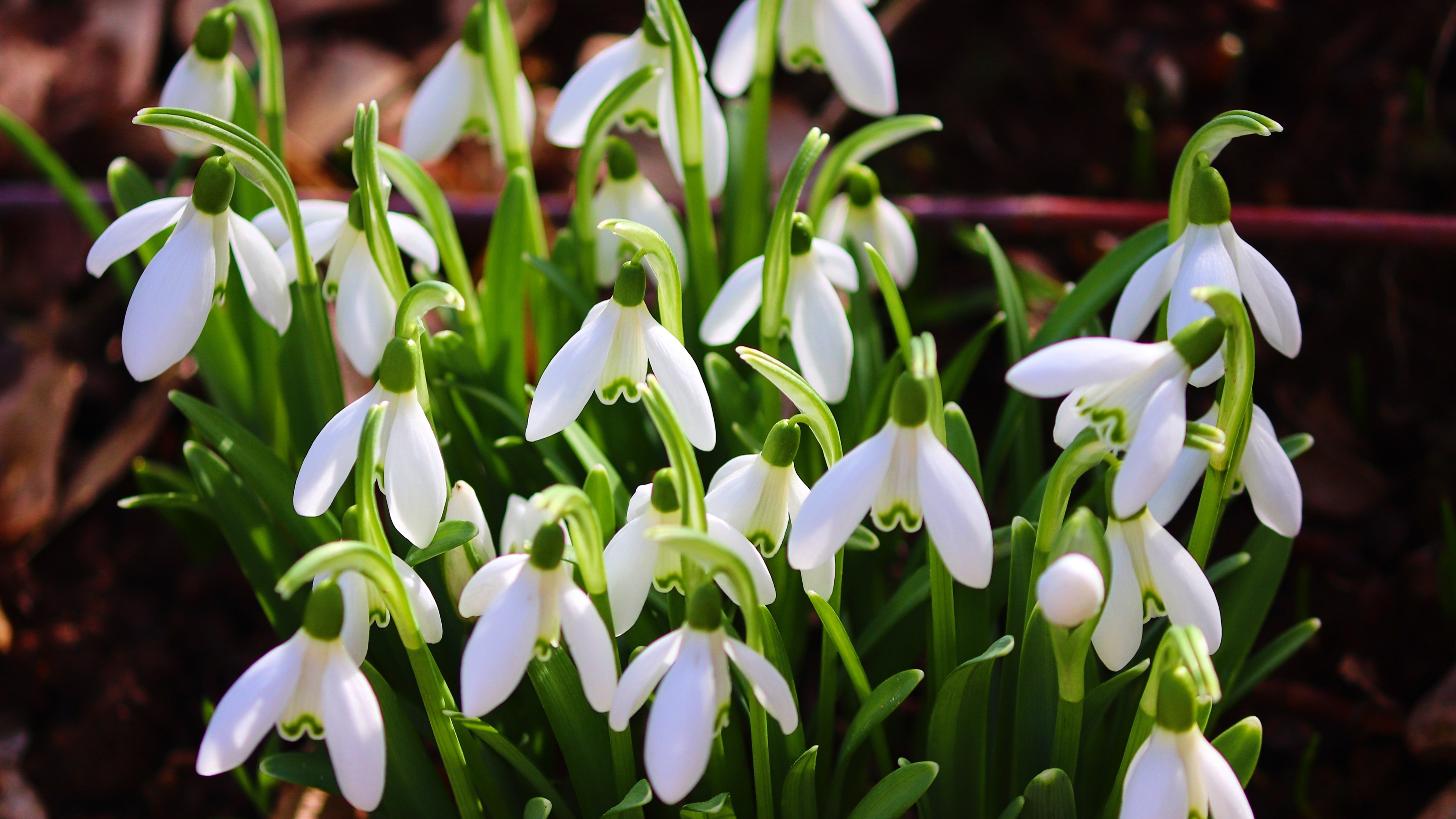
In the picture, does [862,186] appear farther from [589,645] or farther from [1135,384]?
[589,645]

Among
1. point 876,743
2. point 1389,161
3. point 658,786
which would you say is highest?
point 658,786

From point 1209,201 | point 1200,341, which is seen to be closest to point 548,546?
point 1200,341

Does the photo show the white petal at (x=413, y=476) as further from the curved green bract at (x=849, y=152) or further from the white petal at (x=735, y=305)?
the curved green bract at (x=849, y=152)

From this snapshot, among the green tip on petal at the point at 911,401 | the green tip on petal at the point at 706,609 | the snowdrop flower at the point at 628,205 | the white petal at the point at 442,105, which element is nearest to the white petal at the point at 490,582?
the green tip on petal at the point at 706,609

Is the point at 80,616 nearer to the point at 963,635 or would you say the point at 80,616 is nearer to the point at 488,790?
the point at 488,790

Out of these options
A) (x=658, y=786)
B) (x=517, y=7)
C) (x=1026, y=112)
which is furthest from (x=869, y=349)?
(x=517, y=7)

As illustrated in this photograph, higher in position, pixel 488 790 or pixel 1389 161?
pixel 488 790
